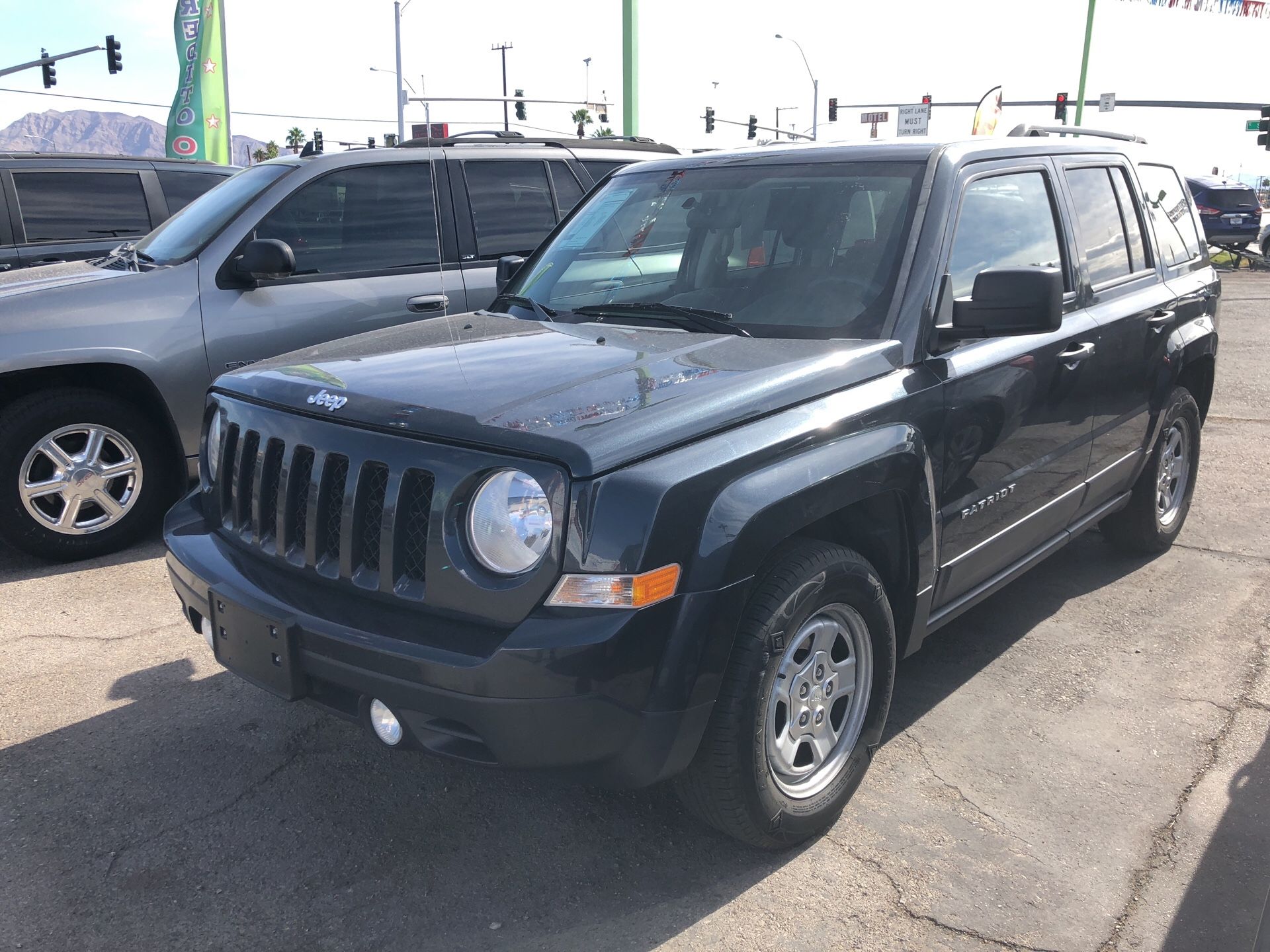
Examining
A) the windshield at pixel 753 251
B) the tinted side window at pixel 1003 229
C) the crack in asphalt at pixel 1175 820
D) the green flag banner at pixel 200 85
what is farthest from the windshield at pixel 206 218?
the green flag banner at pixel 200 85

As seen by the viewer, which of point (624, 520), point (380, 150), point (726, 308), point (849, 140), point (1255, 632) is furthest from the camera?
point (380, 150)

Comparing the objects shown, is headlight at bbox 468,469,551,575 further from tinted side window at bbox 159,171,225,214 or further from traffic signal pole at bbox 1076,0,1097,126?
traffic signal pole at bbox 1076,0,1097,126

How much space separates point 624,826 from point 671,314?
157cm

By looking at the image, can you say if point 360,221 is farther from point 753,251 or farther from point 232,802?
point 232,802

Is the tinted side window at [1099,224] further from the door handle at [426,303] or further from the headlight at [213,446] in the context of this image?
the headlight at [213,446]

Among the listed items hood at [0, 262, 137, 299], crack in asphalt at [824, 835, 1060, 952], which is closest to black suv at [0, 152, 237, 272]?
hood at [0, 262, 137, 299]

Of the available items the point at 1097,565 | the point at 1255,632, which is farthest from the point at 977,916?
the point at 1097,565

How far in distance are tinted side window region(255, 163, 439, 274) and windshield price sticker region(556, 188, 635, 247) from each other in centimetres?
199

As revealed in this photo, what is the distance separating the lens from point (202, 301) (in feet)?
17.5

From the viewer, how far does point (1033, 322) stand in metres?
3.08

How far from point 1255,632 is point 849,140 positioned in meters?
2.61

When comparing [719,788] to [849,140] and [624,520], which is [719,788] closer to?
[624,520]

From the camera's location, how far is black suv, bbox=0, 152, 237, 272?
286 inches

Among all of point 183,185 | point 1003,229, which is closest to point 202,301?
point 183,185
